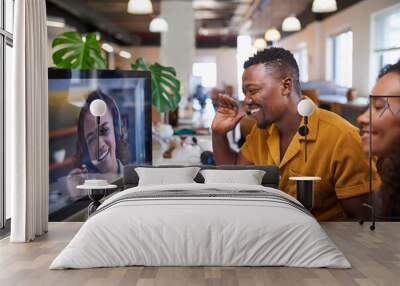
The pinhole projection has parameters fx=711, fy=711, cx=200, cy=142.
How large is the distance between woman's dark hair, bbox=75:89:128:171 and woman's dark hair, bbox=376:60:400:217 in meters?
2.62

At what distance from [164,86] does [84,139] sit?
1.17m

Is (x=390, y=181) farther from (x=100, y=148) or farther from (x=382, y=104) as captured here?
(x=100, y=148)

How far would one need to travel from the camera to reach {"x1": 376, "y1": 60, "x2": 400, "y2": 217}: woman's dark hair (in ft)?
23.7

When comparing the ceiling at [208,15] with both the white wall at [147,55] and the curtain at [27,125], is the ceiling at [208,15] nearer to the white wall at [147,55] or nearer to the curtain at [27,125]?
the white wall at [147,55]

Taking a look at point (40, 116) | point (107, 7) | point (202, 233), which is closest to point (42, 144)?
point (40, 116)

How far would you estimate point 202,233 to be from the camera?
500 cm

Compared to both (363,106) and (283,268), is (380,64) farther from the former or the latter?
(283,268)

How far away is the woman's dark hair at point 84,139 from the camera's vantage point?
24.1 ft

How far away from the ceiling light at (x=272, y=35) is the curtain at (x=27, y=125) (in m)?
2.49

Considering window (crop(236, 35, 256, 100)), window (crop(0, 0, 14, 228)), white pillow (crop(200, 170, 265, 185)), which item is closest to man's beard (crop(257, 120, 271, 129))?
window (crop(236, 35, 256, 100))

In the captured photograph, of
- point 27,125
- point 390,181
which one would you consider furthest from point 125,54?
point 390,181

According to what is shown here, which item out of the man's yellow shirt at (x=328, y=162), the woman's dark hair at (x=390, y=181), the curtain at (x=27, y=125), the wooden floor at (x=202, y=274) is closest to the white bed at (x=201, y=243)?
the wooden floor at (x=202, y=274)

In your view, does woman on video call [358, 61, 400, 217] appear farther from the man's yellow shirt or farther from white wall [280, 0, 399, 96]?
white wall [280, 0, 399, 96]

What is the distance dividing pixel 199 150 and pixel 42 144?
1.83 meters
